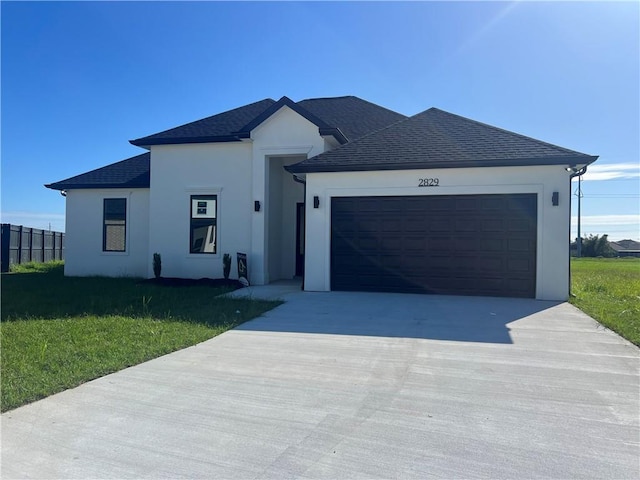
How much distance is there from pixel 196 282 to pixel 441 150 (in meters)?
7.81

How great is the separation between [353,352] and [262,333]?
5.88 feet

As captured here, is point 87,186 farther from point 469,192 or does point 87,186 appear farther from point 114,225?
point 469,192

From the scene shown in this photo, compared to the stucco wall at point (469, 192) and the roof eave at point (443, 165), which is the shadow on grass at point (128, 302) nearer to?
the stucco wall at point (469, 192)

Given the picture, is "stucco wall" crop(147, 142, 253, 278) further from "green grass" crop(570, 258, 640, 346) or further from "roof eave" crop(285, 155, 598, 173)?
"green grass" crop(570, 258, 640, 346)

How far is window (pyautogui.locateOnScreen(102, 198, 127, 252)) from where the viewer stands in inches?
619

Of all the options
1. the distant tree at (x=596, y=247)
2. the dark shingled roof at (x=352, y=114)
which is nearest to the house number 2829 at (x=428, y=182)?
the dark shingled roof at (x=352, y=114)

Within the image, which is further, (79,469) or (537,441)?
(537,441)

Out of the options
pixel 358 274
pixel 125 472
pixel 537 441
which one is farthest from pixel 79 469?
Answer: pixel 358 274

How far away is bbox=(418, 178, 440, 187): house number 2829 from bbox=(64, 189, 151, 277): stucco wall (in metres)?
9.28

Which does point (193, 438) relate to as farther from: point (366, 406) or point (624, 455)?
point (624, 455)

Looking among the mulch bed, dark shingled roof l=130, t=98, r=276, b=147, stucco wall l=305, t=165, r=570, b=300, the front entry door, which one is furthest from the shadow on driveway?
dark shingled roof l=130, t=98, r=276, b=147

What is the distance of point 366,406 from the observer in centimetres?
424

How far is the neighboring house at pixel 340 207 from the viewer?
10.9 metres

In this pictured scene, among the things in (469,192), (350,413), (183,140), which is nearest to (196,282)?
(183,140)
